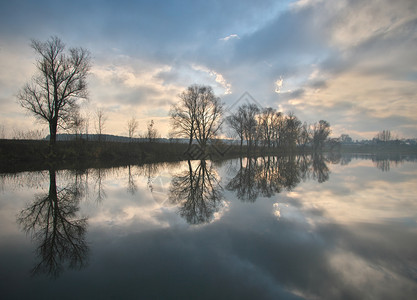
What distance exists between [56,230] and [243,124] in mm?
53852

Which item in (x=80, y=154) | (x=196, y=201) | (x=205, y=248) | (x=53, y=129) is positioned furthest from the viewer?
(x=80, y=154)

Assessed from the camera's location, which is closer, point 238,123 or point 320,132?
point 238,123

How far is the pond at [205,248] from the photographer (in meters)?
2.70

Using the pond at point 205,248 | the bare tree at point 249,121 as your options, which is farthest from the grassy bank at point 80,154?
the bare tree at point 249,121

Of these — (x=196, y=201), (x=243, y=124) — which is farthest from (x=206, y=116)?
(x=196, y=201)

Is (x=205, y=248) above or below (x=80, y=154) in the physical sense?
below

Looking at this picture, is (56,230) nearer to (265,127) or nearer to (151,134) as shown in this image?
(151,134)

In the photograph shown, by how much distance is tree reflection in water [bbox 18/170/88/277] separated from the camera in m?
3.31

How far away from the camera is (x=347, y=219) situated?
563 centimetres

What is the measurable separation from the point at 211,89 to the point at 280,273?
41.3 m

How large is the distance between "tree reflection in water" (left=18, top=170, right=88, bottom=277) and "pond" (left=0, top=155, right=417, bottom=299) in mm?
26

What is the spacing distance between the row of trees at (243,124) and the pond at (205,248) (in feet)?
107

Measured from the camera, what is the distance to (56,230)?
14.9 ft

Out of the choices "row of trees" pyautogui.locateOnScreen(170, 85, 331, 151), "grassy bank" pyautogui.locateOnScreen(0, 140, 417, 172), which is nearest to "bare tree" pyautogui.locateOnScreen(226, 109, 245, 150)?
"row of trees" pyautogui.locateOnScreen(170, 85, 331, 151)
